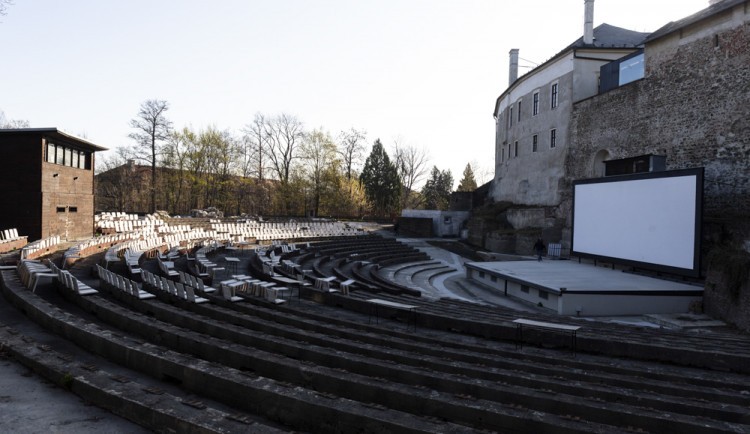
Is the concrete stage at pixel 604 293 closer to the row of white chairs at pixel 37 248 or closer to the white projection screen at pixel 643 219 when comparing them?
the white projection screen at pixel 643 219

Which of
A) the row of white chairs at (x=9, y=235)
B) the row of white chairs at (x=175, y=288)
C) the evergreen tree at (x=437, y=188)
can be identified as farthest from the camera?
the evergreen tree at (x=437, y=188)

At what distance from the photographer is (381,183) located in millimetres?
68688

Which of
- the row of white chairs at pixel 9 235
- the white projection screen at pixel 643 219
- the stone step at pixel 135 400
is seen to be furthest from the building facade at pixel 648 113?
the row of white chairs at pixel 9 235

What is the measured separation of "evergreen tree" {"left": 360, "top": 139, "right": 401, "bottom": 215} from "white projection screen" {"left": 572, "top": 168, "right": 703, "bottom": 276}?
46.5 metres

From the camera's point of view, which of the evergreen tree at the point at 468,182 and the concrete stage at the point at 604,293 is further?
the evergreen tree at the point at 468,182

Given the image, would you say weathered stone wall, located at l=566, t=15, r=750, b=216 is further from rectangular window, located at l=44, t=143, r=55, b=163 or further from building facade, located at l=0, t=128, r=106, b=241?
rectangular window, located at l=44, t=143, r=55, b=163

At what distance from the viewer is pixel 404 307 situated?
9.97 meters

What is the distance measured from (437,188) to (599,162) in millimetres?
52704

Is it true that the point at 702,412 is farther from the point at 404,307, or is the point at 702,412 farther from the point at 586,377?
the point at 404,307

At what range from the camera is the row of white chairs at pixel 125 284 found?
10336 mm

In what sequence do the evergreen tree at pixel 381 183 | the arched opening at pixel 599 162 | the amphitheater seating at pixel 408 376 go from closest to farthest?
Result: 1. the amphitheater seating at pixel 408 376
2. the arched opening at pixel 599 162
3. the evergreen tree at pixel 381 183

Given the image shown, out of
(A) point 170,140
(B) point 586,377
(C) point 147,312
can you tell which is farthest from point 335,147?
(B) point 586,377

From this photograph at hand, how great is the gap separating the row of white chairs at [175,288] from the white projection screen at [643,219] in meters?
17.4

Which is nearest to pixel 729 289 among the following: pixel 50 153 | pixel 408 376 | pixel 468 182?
pixel 408 376
